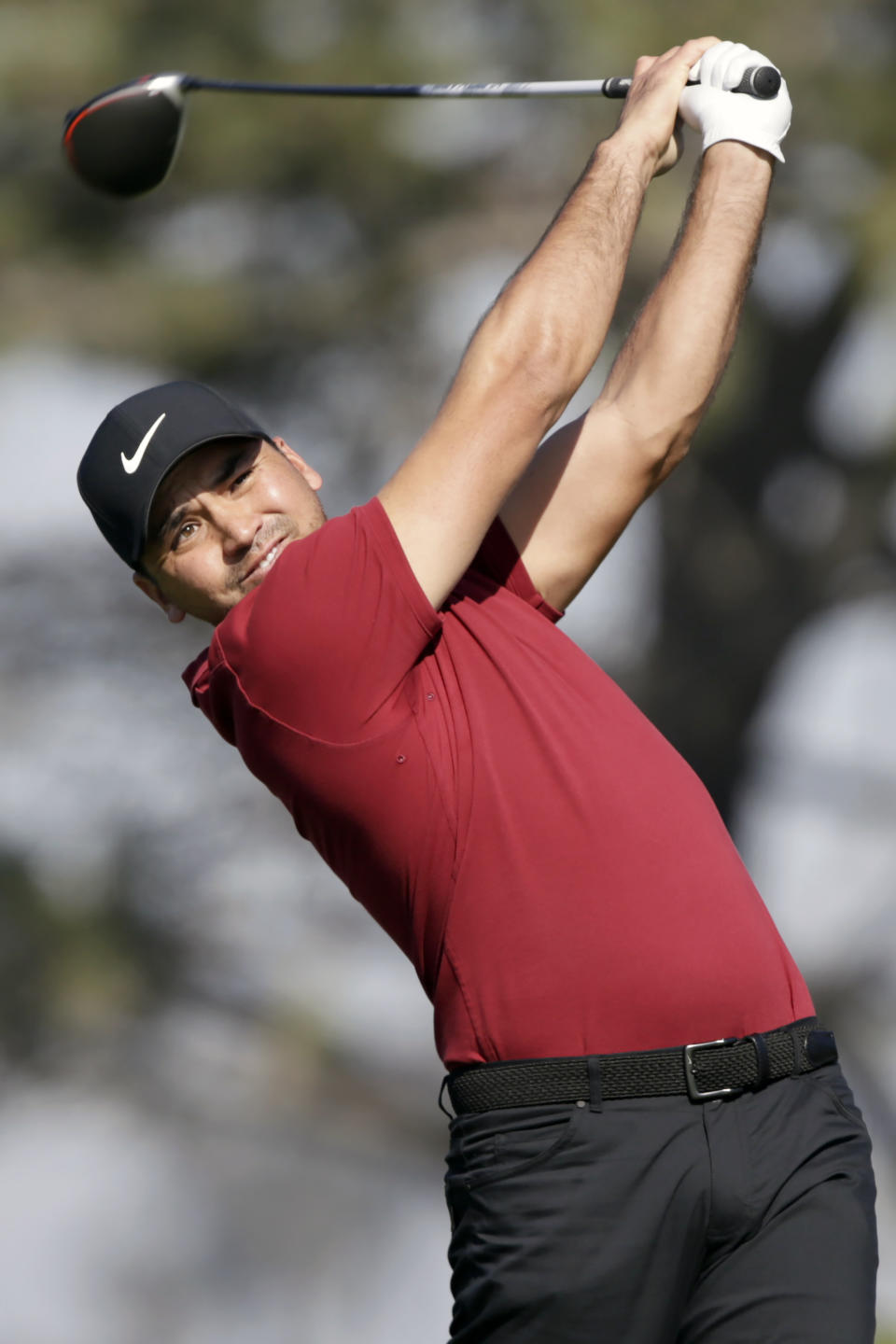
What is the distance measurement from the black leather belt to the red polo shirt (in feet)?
0.07

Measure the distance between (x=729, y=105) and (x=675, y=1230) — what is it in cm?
155

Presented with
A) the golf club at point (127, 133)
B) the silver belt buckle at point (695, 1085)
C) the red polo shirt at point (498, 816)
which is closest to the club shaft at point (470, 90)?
the golf club at point (127, 133)

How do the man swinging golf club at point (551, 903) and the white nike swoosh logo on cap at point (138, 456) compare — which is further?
the white nike swoosh logo on cap at point (138, 456)

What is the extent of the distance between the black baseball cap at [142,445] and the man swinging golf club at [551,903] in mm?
340

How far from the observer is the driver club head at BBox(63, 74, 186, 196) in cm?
332

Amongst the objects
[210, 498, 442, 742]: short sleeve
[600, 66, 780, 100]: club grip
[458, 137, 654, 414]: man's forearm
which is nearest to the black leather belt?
[210, 498, 442, 742]: short sleeve

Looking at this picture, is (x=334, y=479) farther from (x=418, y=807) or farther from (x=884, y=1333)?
(x=418, y=807)

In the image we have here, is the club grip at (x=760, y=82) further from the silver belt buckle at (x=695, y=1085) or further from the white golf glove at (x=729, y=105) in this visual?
the silver belt buckle at (x=695, y=1085)

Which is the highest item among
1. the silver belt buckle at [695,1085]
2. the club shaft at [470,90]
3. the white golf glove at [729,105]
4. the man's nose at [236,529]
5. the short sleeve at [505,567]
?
the club shaft at [470,90]

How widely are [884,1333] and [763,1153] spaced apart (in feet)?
16.6

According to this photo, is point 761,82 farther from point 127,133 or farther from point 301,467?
point 127,133

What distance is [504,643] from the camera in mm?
2307

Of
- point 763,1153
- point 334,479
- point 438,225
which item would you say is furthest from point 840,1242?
point 438,225

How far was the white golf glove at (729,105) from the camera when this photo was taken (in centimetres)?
251
